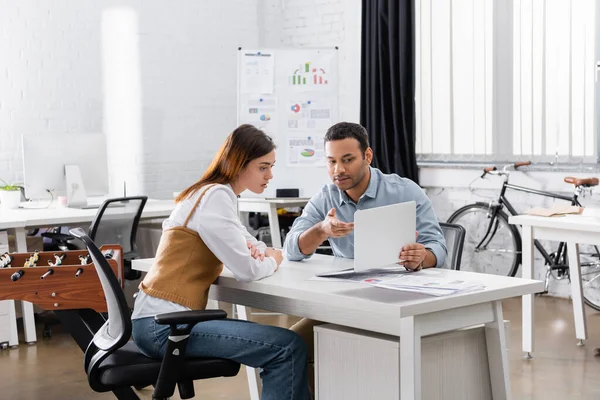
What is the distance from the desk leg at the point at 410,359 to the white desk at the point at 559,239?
6.22ft

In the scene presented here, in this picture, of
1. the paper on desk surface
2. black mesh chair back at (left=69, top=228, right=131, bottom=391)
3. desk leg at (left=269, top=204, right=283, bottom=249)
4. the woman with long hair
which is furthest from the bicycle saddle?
black mesh chair back at (left=69, top=228, right=131, bottom=391)

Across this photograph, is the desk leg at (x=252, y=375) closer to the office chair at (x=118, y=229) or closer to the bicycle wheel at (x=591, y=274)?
the office chair at (x=118, y=229)

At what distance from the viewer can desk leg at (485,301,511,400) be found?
8.55 feet

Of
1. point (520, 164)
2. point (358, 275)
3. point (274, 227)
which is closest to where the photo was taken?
point (358, 275)

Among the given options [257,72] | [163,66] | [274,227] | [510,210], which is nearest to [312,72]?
[257,72]

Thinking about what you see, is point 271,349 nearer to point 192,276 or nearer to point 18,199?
point 192,276

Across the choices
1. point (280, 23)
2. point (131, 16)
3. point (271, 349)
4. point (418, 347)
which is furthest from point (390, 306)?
point (280, 23)

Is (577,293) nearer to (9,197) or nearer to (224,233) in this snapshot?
(224,233)

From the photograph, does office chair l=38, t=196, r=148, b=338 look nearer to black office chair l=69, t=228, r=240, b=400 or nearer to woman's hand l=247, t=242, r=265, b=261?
woman's hand l=247, t=242, r=265, b=261

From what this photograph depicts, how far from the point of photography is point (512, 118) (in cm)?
605

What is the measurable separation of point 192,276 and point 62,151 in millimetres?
2941

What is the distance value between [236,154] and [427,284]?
75 centimetres

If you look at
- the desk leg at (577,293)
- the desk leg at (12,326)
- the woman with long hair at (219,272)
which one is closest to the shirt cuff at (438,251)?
the woman with long hair at (219,272)

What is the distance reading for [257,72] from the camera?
5910mm
